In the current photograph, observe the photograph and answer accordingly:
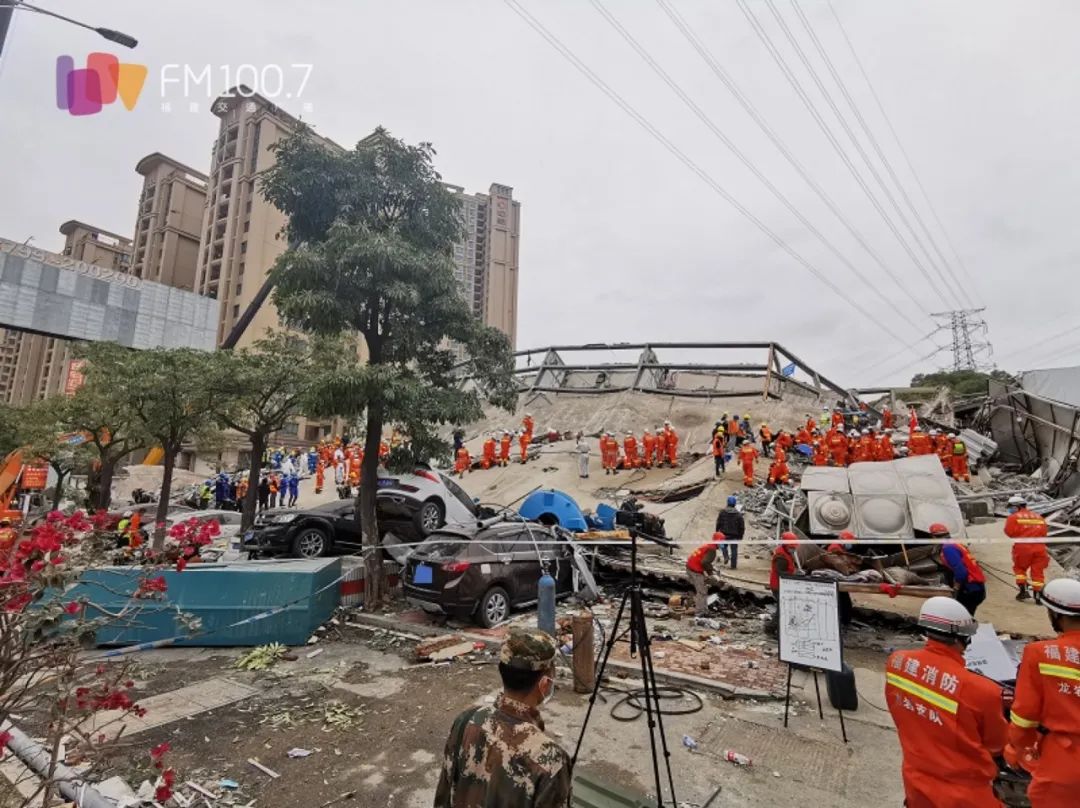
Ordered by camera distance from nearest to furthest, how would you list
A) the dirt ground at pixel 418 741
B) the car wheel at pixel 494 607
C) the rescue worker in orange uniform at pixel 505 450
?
1. the dirt ground at pixel 418 741
2. the car wheel at pixel 494 607
3. the rescue worker in orange uniform at pixel 505 450

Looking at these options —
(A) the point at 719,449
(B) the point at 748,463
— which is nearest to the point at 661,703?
(B) the point at 748,463

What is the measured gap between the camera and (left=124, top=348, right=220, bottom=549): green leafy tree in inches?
565

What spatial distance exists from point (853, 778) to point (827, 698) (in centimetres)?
162

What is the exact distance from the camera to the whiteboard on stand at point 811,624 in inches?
196

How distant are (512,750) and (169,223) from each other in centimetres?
8039

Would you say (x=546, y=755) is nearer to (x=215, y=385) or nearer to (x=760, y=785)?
(x=760, y=785)

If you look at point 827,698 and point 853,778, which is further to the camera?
point 827,698

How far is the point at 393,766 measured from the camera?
13.9 ft

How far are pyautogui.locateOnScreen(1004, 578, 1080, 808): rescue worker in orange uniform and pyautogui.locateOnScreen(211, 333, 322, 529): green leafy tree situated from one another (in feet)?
46.4

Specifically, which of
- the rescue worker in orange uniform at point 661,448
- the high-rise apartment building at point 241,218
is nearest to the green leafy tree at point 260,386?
the rescue worker in orange uniform at point 661,448

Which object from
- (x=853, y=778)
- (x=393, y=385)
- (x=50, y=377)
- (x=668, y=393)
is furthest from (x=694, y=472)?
(x=50, y=377)

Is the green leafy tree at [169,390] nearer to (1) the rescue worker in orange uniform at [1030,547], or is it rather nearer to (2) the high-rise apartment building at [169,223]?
(1) the rescue worker in orange uniform at [1030,547]

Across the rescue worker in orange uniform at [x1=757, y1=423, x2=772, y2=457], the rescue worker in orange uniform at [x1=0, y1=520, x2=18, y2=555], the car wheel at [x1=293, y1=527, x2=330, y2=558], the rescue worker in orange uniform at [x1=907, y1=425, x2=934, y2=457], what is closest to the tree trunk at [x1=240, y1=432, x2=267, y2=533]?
the car wheel at [x1=293, y1=527, x2=330, y2=558]

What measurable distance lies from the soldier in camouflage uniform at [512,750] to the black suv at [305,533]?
Result: 9.39 metres
